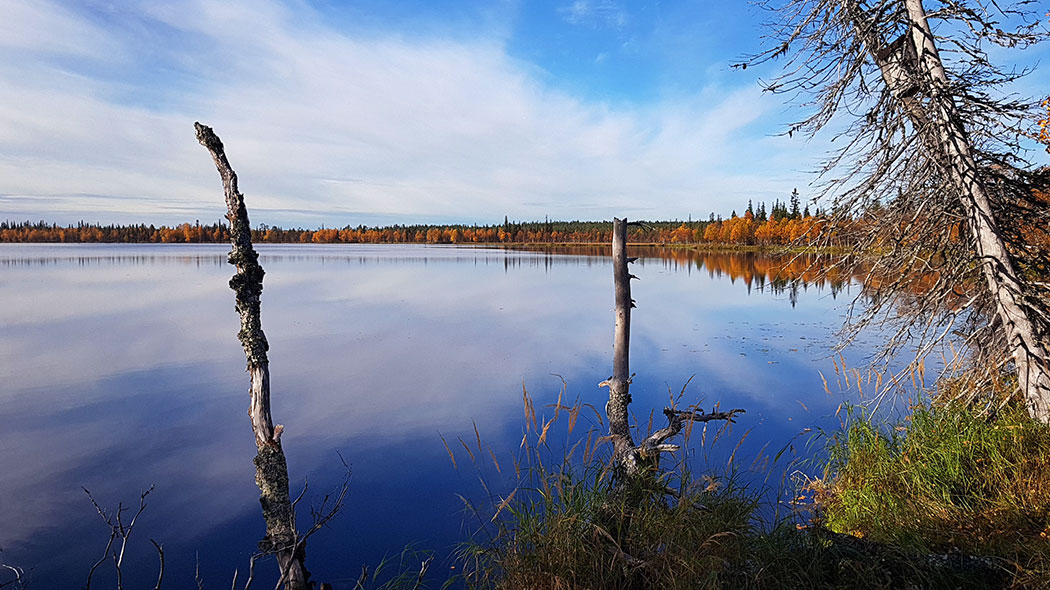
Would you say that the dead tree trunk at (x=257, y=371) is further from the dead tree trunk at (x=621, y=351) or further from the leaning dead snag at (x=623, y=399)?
the dead tree trunk at (x=621, y=351)

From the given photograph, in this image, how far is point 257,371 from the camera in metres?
3.77

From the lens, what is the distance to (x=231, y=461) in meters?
8.69

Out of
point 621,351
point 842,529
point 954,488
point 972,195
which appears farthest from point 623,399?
point 972,195

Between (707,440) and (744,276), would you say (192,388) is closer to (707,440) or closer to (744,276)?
(707,440)

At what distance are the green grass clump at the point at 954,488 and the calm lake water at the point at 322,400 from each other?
2.44 meters

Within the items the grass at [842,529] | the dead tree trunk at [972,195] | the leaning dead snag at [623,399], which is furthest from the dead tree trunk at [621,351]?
the dead tree trunk at [972,195]

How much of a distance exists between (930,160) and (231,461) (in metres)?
10.1

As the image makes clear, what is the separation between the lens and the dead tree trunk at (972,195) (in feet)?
17.6

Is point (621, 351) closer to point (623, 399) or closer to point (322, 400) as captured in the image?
point (623, 399)

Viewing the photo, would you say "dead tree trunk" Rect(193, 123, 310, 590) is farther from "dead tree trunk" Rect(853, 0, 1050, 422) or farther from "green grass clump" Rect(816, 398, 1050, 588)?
"dead tree trunk" Rect(853, 0, 1050, 422)

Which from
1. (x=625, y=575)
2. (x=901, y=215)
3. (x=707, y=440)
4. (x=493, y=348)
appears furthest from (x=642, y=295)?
(x=625, y=575)

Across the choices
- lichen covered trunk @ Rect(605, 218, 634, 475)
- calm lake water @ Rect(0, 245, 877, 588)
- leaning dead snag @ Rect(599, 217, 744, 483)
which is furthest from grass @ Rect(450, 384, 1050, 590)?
calm lake water @ Rect(0, 245, 877, 588)

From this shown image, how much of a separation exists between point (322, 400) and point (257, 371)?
8.42m

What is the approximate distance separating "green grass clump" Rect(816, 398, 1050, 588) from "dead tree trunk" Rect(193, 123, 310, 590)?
4.52 metres
